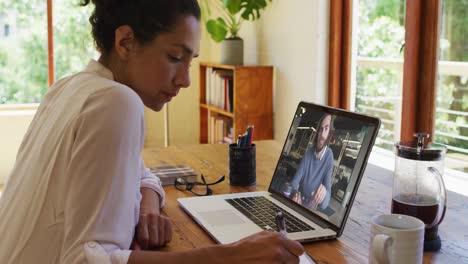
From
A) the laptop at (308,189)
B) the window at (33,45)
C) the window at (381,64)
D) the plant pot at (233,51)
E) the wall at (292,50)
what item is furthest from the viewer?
the window at (33,45)

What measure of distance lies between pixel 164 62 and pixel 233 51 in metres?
2.76

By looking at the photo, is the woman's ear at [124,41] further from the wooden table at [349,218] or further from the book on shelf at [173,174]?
the book on shelf at [173,174]

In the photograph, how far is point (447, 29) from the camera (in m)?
2.53

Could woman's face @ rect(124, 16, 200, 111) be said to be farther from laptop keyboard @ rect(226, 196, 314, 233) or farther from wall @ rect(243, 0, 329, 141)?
wall @ rect(243, 0, 329, 141)

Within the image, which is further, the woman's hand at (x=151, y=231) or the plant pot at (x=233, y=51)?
the plant pot at (x=233, y=51)

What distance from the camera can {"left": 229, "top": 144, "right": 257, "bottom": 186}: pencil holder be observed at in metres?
1.59

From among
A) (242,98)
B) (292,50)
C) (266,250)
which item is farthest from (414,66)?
(266,250)

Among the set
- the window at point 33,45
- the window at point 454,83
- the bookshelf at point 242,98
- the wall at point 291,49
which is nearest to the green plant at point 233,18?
the wall at point 291,49

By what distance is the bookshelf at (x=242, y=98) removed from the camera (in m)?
3.63

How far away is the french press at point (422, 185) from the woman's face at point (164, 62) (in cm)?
51

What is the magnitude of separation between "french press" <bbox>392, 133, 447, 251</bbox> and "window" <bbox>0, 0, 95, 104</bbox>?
3.71m

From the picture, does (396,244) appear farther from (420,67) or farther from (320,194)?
(420,67)

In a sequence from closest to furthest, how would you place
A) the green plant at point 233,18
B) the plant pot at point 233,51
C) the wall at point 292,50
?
the wall at point 292,50 → the green plant at point 233,18 → the plant pot at point 233,51

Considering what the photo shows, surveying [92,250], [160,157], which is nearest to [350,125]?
[92,250]
